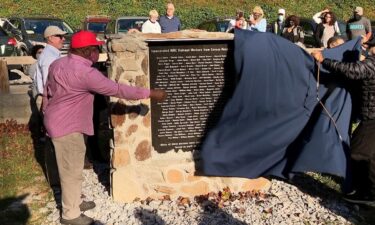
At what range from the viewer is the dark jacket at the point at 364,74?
541 centimetres

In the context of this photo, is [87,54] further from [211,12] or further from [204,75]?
[211,12]

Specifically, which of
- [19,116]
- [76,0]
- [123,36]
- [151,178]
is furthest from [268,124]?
[76,0]

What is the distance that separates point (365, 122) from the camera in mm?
5680

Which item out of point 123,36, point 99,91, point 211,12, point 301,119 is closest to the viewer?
point 99,91

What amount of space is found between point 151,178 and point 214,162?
0.76 m

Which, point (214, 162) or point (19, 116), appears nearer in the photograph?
point (214, 162)

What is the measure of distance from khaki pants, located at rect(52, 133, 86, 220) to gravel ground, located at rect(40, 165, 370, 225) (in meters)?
0.29

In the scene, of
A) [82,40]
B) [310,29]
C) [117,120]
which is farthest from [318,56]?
[310,29]

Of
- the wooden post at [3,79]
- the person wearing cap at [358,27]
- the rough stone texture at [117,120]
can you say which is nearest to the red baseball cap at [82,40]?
the rough stone texture at [117,120]

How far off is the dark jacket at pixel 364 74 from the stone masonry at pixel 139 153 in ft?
4.02

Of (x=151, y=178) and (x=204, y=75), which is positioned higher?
(x=204, y=75)

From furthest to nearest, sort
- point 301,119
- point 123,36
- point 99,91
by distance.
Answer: point 301,119, point 123,36, point 99,91

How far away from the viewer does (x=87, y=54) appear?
5.07 meters

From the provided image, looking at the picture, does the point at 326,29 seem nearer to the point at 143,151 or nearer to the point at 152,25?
the point at 152,25
